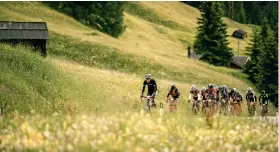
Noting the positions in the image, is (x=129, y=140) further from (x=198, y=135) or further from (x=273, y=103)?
(x=273, y=103)

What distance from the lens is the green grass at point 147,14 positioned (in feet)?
441

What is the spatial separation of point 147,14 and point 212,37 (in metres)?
63.5

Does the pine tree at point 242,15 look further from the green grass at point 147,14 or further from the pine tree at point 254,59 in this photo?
the pine tree at point 254,59

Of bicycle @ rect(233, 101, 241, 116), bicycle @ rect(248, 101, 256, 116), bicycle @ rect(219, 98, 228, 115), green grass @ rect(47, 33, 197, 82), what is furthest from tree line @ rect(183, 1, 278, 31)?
bicycle @ rect(219, 98, 228, 115)

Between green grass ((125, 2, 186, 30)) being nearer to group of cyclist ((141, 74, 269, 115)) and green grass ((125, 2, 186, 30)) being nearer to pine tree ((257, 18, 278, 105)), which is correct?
pine tree ((257, 18, 278, 105))

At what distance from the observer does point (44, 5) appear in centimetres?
8025

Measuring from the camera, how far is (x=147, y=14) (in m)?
137

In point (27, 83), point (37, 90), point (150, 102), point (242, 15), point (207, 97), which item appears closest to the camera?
point (37, 90)

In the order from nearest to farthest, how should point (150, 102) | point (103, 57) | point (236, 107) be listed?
point (150, 102) → point (236, 107) → point (103, 57)

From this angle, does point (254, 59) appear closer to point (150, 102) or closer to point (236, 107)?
point (236, 107)

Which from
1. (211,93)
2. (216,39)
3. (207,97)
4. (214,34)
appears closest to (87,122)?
(207,97)

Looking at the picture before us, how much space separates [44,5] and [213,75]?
33.8m

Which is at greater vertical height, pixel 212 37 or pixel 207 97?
pixel 212 37

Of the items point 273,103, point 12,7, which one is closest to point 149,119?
point 273,103
